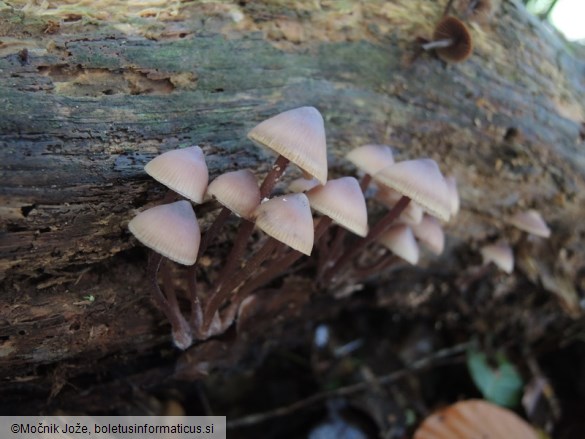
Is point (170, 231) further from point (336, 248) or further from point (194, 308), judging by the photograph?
point (336, 248)

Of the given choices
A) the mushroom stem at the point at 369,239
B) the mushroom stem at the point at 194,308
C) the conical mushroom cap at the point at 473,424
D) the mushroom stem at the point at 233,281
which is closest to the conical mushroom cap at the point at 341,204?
the mushroom stem at the point at 233,281

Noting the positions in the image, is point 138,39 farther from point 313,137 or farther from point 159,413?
point 159,413

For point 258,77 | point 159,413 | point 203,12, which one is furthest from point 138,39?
point 159,413

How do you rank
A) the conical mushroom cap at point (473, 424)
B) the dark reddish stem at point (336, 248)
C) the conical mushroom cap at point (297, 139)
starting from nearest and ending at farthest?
the conical mushroom cap at point (297, 139) → the dark reddish stem at point (336, 248) → the conical mushroom cap at point (473, 424)

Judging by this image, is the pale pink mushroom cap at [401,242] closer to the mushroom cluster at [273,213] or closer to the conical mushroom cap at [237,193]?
the mushroom cluster at [273,213]

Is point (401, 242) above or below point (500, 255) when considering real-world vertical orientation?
above

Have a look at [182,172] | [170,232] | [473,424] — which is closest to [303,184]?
[182,172]
